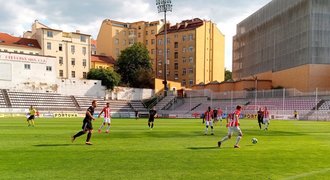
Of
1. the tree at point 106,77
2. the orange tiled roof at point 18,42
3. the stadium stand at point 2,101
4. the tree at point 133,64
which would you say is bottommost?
the stadium stand at point 2,101

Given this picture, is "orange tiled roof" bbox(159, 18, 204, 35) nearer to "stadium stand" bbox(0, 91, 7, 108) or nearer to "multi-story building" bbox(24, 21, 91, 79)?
"multi-story building" bbox(24, 21, 91, 79)

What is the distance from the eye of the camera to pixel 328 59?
214 feet

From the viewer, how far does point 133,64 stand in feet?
319

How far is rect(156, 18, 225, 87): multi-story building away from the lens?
103m

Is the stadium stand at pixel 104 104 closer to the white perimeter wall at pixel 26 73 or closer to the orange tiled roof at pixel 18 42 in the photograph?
the white perimeter wall at pixel 26 73

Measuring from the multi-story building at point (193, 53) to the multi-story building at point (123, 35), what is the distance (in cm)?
538

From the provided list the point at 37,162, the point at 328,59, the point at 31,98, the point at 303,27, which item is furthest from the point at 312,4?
the point at 37,162

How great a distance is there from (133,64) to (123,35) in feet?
76.4

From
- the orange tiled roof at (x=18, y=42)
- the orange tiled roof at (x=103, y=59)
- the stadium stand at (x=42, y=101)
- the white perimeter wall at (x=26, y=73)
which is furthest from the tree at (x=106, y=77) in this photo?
the orange tiled roof at (x=18, y=42)

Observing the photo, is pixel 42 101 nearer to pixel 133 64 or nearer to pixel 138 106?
pixel 138 106

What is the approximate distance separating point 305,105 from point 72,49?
205 feet

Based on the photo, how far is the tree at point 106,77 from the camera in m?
83.7

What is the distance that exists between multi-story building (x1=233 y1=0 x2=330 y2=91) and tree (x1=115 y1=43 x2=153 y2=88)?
93.1 feet

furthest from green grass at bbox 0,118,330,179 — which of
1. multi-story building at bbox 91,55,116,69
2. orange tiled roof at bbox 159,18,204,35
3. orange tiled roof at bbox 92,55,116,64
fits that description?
orange tiled roof at bbox 159,18,204,35
